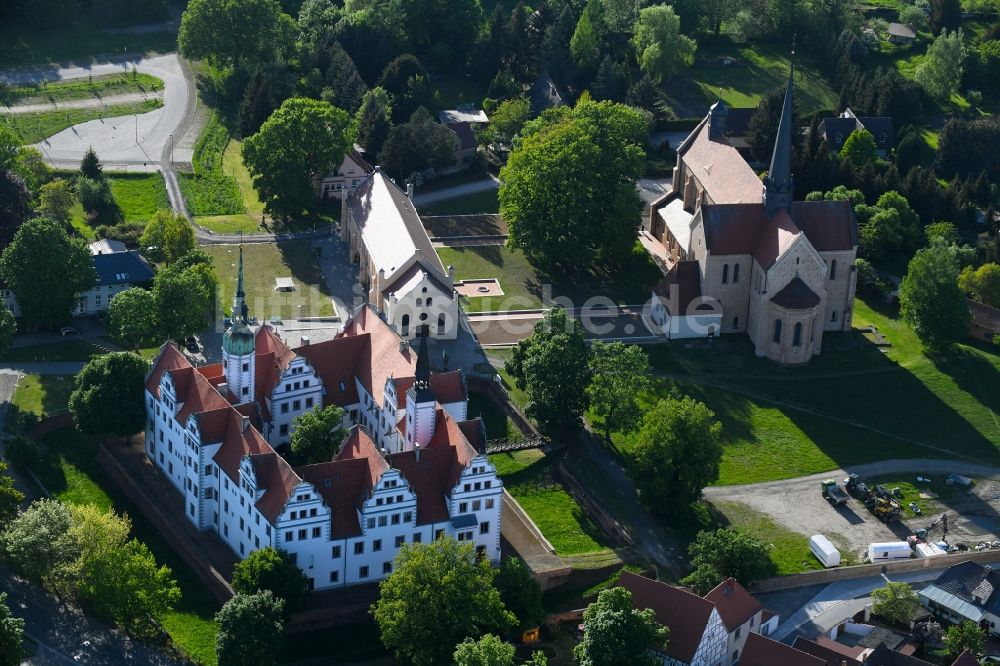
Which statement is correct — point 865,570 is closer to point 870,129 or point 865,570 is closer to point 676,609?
point 676,609

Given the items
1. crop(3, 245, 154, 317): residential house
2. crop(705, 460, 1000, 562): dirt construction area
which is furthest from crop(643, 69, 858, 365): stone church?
crop(3, 245, 154, 317): residential house

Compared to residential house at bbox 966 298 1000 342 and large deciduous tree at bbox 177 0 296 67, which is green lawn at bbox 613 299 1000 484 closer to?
residential house at bbox 966 298 1000 342

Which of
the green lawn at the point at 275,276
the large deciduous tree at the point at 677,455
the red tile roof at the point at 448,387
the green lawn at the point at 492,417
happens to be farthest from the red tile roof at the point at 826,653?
the green lawn at the point at 275,276

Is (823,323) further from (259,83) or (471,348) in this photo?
(259,83)

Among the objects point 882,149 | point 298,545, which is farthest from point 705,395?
point 882,149

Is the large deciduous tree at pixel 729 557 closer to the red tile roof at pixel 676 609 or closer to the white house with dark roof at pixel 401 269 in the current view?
A: the red tile roof at pixel 676 609

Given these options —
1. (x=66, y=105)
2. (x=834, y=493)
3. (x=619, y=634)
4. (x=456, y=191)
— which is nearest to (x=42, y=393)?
(x=619, y=634)
